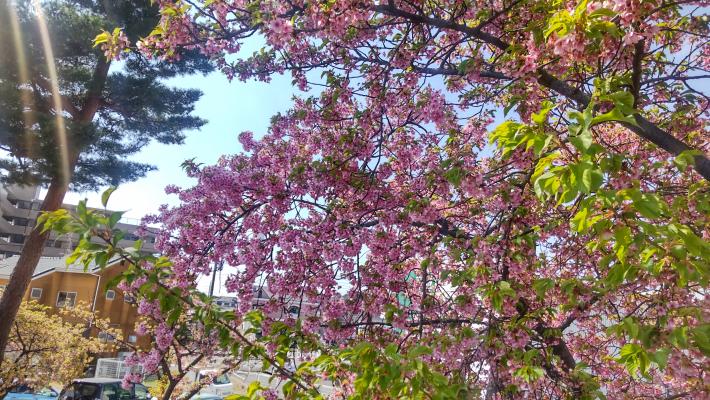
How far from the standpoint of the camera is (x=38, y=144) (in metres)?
10.8

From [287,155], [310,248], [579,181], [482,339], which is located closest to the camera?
[579,181]

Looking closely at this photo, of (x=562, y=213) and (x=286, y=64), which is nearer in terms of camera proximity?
(x=562, y=213)

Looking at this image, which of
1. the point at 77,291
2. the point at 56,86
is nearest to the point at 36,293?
the point at 77,291

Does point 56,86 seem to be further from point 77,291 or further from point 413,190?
point 77,291

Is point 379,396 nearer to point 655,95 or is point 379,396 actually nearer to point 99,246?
point 99,246

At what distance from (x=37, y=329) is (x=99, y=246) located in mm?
13295

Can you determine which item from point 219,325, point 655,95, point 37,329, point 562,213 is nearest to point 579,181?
point 219,325

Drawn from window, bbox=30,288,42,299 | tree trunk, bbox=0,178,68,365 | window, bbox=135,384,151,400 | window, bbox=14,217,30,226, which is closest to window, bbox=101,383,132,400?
window, bbox=135,384,151,400

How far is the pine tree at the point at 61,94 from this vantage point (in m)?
10.6

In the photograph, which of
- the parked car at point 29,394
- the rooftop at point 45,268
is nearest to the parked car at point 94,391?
the parked car at point 29,394

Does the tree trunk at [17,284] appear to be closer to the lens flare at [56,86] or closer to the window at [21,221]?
the lens flare at [56,86]

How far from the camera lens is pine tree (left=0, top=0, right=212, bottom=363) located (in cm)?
1062

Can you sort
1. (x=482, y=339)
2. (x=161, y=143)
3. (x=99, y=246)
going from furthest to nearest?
(x=161, y=143) < (x=482, y=339) < (x=99, y=246)

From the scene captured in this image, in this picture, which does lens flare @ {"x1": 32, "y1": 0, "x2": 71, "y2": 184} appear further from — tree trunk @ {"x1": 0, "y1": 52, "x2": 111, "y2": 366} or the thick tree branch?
the thick tree branch
